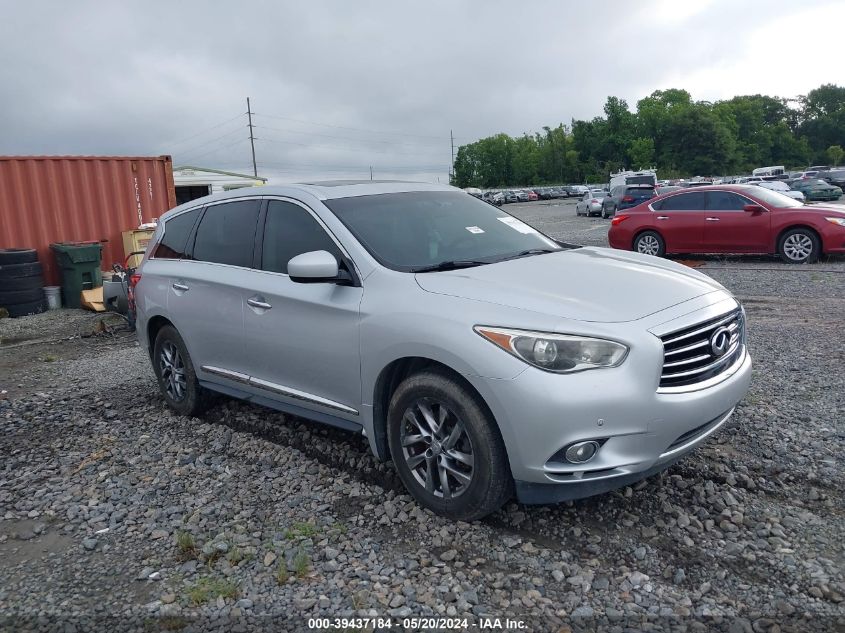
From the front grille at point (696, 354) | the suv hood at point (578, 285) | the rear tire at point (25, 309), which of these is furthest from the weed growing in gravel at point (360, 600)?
the rear tire at point (25, 309)

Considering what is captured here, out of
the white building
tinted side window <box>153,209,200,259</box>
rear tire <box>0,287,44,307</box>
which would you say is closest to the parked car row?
the white building

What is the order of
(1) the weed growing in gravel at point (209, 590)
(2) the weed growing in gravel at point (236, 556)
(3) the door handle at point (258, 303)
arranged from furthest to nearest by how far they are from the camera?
1. (3) the door handle at point (258, 303)
2. (2) the weed growing in gravel at point (236, 556)
3. (1) the weed growing in gravel at point (209, 590)

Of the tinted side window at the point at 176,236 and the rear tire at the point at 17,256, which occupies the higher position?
the tinted side window at the point at 176,236

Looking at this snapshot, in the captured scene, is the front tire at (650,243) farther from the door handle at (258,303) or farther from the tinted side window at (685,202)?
the door handle at (258,303)

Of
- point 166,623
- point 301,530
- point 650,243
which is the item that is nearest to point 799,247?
point 650,243

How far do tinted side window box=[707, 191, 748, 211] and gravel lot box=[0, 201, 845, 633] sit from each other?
8.41 m

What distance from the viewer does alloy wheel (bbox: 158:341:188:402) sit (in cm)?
553

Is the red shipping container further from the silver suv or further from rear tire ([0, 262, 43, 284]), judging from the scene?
the silver suv

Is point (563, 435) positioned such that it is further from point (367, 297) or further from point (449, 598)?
point (367, 297)

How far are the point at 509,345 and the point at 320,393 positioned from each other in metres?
1.42

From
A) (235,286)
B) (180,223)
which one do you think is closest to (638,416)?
(235,286)

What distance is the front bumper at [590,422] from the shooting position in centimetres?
309

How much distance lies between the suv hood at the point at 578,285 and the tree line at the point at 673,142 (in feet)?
279

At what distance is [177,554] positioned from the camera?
3.51 meters
